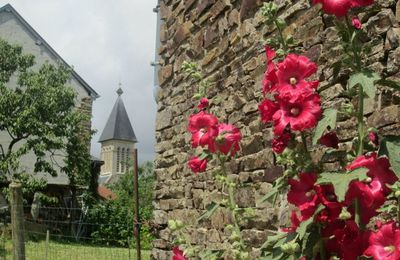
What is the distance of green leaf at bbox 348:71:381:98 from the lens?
143cm

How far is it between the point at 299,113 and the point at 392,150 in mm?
278

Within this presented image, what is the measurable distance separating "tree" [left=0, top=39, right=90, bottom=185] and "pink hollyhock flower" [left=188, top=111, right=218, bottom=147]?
15349mm

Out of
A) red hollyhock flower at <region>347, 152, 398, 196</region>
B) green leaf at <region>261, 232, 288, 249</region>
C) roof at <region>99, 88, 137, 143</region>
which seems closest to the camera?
red hollyhock flower at <region>347, 152, 398, 196</region>

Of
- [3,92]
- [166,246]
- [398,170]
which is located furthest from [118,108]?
[398,170]

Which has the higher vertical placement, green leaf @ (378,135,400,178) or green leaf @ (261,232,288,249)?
green leaf @ (378,135,400,178)

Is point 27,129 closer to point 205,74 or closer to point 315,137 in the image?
point 205,74

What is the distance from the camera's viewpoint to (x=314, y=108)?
4.95ft

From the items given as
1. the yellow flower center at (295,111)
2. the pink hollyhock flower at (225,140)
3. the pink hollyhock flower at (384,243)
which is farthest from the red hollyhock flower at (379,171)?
the pink hollyhock flower at (225,140)

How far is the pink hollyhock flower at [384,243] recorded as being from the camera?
4.39 feet

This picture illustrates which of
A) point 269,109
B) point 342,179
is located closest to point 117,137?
point 269,109

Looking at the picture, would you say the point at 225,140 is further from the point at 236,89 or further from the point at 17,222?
the point at 17,222

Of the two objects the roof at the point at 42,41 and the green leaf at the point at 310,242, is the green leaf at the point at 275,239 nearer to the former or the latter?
the green leaf at the point at 310,242

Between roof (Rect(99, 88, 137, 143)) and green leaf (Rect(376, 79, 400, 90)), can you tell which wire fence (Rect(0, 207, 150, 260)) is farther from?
roof (Rect(99, 88, 137, 143))

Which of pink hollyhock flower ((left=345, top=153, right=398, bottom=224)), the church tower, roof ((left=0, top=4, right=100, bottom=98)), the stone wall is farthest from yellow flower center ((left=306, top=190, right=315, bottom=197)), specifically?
the church tower
